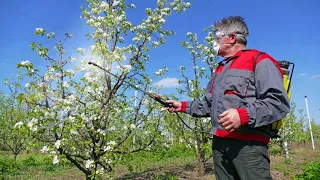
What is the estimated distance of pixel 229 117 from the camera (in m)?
1.93

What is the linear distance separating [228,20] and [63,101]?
12.2 ft

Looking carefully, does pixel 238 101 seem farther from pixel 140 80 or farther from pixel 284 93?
pixel 140 80

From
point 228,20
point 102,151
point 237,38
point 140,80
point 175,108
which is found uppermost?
point 140,80

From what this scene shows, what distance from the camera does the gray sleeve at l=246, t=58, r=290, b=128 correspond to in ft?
6.47

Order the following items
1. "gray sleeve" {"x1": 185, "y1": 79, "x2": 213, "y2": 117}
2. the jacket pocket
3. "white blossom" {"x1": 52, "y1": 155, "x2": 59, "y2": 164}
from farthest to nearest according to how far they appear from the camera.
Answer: "white blossom" {"x1": 52, "y1": 155, "x2": 59, "y2": 164}
"gray sleeve" {"x1": 185, "y1": 79, "x2": 213, "y2": 117}
the jacket pocket

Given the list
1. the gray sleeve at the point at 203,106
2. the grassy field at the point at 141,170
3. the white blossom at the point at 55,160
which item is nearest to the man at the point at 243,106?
the gray sleeve at the point at 203,106

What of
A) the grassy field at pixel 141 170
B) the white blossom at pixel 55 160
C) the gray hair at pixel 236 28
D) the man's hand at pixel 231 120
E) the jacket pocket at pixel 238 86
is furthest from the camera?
the grassy field at pixel 141 170

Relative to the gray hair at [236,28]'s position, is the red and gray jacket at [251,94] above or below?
below

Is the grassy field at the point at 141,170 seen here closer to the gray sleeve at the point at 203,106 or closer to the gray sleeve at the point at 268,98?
the gray sleeve at the point at 203,106

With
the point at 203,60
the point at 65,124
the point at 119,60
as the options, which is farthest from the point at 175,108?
the point at 203,60

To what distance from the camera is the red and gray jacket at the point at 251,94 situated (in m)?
1.98

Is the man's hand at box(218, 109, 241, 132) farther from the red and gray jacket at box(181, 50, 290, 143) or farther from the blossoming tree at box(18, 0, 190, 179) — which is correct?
the blossoming tree at box(18, 0, 190, 179)

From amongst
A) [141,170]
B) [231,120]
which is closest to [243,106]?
[231,120]

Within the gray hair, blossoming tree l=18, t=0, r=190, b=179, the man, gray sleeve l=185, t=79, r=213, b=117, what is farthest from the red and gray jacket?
blossoming tree l=18, t=0, r=190, b=179
